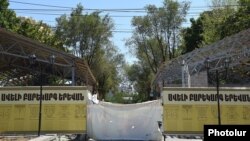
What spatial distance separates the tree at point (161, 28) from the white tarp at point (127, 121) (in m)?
46.1

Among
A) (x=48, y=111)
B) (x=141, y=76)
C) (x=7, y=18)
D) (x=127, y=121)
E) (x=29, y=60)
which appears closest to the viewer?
(x=48, y=111)

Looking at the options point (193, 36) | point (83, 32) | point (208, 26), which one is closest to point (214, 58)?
point (208, 26)

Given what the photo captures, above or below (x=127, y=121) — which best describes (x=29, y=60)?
above

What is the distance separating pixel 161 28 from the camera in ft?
238

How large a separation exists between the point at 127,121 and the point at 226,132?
17003 mm

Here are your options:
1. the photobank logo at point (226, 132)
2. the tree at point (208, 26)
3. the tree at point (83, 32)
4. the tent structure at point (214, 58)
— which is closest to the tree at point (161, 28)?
the tree at point (208, 26)

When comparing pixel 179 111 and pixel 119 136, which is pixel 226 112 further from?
pixel 119 136

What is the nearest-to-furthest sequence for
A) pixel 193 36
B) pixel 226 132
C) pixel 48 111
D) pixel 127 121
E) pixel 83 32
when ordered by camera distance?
1. pixel 226 132
2. pixel 48 111
3. pixel 127 121
4. pixel 193 36
5. pixel 83 32

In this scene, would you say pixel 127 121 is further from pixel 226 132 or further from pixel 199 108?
pixel 226 132

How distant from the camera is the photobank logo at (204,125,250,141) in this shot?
29.4ft

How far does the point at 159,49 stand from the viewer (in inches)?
2926

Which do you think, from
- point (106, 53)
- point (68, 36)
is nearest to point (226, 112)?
point (68, 36)

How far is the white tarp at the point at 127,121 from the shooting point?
25641mm

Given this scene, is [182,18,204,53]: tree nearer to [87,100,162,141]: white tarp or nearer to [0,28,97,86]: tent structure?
[0,28,97,86]: tent structure
